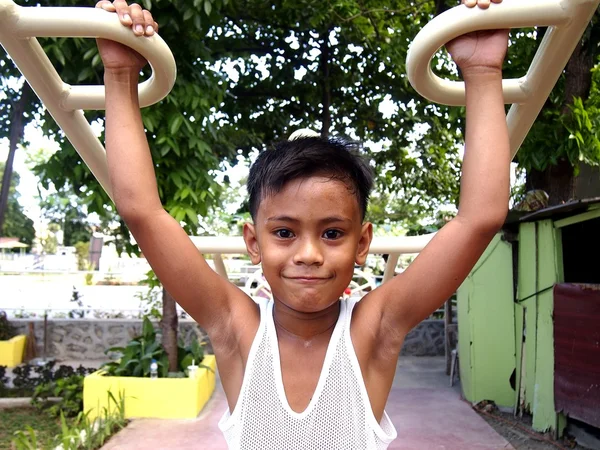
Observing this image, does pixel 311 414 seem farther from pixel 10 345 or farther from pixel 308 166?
pixel 10 345

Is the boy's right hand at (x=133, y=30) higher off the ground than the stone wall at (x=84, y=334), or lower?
higher

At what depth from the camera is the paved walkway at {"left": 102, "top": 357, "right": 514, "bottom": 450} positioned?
405cm

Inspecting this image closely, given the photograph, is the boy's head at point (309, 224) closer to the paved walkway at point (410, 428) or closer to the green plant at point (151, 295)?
the green plant at point (151, 295)

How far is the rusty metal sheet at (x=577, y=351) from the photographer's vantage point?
12.6 ft

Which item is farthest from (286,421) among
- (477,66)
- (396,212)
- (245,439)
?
(396,212)

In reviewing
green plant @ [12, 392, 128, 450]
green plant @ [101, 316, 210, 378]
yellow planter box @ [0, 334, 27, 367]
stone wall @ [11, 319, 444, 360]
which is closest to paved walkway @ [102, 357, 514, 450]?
green plant @ [12, 392, 128, 450]

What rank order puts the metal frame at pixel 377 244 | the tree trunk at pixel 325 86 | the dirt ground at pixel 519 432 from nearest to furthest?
the metal frame at pixel 377 244 < the dirt ground at pixel 519 432 < the tree trunk at pixel 325 86

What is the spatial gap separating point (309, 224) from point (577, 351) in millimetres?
3608

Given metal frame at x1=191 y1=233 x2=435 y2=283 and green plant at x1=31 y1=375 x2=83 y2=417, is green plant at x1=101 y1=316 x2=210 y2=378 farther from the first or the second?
metal frame at x1=191 y1=233 x2=435 y2=283

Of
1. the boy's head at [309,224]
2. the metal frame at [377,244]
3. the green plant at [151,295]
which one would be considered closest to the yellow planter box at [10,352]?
the green plant at [151,295]

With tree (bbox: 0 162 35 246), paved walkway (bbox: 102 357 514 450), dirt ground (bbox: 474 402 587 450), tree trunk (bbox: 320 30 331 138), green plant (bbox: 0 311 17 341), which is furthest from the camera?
tree (bbox: 0 162 35 246)

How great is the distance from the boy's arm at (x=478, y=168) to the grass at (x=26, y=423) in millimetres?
3968

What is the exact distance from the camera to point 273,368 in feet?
3.51

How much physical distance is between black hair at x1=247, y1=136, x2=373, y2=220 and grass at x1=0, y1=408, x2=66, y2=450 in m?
3.78
